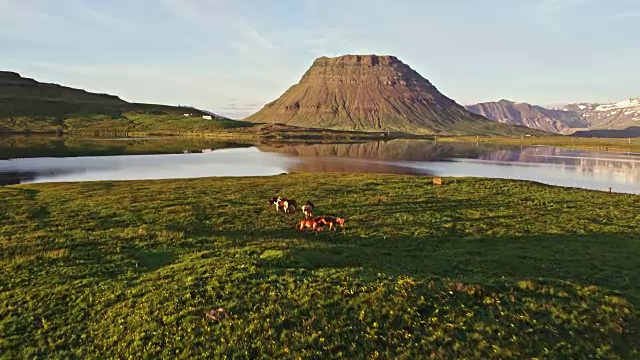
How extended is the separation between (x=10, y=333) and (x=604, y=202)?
6095cm

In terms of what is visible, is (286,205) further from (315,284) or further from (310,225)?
(315,284)

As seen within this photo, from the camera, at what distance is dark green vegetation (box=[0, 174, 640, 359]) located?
1802cm

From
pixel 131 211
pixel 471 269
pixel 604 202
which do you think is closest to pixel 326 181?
pixel 131 211

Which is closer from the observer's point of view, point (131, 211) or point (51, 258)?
point (51, 258)

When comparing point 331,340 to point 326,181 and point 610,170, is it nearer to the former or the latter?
point 326,181

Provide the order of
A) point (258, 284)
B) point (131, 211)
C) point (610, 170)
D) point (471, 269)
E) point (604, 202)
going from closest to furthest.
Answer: point (258, 284), point (471, 269), point (131, 211), point (604, 202), point (610, 170)

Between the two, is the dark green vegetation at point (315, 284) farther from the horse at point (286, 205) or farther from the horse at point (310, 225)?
the horse at point (286, 205)

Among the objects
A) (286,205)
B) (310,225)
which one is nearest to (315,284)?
(310,225)

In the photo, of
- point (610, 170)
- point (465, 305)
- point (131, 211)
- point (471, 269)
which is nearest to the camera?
point (465, 305)

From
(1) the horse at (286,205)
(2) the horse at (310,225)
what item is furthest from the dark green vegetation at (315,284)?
(1) the horse at (286,205)

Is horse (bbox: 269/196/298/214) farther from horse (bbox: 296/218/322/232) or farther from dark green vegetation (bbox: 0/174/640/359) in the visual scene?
horse (bbox: 296/218/322/232)

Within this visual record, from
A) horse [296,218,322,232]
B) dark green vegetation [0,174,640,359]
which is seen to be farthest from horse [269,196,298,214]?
horse [296,218,322,232]

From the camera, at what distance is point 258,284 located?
22250 mm

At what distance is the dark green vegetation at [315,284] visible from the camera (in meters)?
18.0
